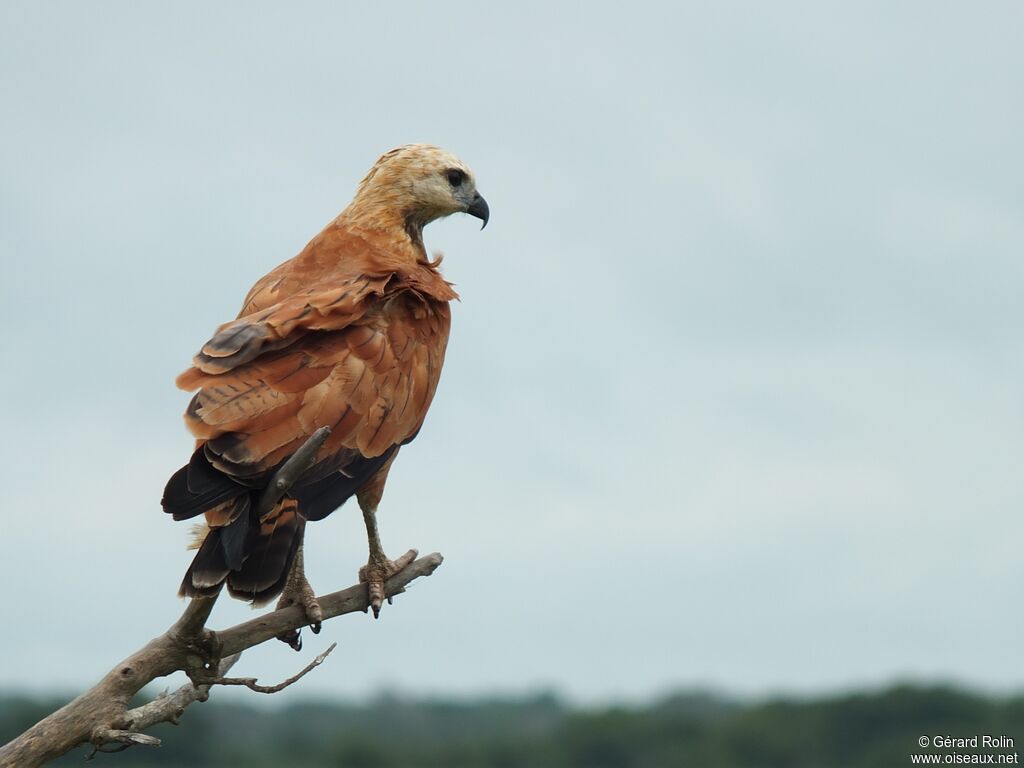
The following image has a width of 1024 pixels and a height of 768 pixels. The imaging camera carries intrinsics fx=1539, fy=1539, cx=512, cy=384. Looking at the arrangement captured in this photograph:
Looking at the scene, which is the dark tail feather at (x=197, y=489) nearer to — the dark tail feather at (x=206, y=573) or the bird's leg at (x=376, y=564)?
the dark tail feather at (x=206, y=573)

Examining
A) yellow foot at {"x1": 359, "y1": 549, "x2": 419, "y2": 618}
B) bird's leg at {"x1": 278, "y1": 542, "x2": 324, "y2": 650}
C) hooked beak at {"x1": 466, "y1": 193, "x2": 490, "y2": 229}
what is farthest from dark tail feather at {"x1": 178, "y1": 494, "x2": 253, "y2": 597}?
hooked beak at {"x1": 466, "y1": 193, "x2": 490, "y2": 229}

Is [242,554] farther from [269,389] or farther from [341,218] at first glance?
[341,218]

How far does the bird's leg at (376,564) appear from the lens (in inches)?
299

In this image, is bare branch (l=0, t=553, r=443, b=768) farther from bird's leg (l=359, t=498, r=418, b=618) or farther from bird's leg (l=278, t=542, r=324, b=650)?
bird's leg (l=359, t=498, r=418, b=618)

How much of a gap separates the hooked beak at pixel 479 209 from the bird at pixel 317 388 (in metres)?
0.28

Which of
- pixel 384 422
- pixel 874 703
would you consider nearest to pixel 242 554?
pixel 384 422

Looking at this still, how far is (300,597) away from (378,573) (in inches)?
25.3

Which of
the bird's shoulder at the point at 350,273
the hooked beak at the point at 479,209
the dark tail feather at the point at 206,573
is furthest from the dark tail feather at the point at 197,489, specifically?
the hooked beak at the point at 479,209

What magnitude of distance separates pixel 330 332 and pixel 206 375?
754mm

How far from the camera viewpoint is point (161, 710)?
6.55m

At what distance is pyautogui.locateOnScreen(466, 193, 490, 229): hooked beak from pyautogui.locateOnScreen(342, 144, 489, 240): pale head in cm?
1

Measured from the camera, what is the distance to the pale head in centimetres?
908

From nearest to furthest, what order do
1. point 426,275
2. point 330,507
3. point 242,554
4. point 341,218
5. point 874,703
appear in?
point 242,554 → point 330,507 → point 426,275 → point 341,218 → point 874,703

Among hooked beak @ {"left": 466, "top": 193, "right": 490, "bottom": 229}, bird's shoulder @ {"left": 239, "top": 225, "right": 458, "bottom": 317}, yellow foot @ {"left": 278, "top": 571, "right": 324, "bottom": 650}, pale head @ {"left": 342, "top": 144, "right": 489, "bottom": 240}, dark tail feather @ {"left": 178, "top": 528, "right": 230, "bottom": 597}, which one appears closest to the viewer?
dark tail feather @ {"left": 178, "top": 528, "right": 230, "bottom": 597}
